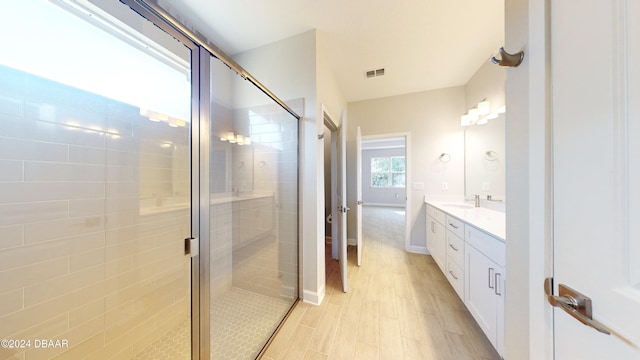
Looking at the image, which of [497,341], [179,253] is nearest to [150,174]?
[179,253]

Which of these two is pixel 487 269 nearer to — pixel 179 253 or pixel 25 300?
pixel 179 253

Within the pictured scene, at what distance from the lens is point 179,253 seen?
1521mm

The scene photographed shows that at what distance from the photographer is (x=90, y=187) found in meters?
1.20

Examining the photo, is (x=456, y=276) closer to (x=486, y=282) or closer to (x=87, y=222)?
(x=486, y=282)

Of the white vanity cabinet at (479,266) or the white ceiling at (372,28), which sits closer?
the white vanity cabinet at (479,266)

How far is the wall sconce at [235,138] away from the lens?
64.5 inches

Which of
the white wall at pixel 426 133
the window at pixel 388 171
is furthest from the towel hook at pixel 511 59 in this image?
the window at pixel 388 171

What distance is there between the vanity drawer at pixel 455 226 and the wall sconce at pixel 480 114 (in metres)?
1.35

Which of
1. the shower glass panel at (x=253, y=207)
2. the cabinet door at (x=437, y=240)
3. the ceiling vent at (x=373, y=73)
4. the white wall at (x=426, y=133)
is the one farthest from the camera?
the white wall at (x=426, y=133)

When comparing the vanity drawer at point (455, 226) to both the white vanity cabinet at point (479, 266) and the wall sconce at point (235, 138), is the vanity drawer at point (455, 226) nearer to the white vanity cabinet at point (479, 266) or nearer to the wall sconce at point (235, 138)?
the white vanity cabinet at point (479, 266)

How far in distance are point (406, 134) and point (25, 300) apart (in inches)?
156

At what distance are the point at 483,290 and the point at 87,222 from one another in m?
2.72

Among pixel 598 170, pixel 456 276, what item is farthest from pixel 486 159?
pixel 598 170

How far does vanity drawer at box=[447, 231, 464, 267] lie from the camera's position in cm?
175
